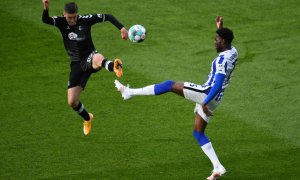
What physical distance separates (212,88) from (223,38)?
3.38 feet

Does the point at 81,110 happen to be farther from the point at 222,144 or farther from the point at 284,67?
the point at 284,67

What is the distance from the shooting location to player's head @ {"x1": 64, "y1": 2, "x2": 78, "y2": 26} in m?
14.5

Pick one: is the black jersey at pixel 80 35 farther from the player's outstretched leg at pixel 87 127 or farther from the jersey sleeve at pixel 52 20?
the player's outstretched leg at pixel 87 127

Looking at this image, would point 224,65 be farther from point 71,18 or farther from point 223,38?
point 71,18

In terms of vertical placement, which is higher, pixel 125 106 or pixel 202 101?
pixel 202 101

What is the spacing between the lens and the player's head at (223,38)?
1305cm

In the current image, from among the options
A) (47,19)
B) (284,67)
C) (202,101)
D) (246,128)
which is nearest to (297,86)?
(284,67)

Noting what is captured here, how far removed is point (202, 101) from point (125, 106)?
180 inches

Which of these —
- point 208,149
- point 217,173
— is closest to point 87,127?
point 208,149

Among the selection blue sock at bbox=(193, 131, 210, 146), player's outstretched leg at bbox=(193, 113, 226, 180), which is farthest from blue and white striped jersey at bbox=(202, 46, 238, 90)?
blue sock at bbox=(193, 131, 210, 146)

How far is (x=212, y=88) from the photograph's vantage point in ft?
41.8

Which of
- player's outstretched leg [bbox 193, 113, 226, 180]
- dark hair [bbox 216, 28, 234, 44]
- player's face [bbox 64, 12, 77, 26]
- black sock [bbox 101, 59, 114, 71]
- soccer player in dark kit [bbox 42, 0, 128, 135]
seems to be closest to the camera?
dark hair [bbox 216, 28, 234, 44]

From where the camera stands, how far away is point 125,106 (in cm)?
1738

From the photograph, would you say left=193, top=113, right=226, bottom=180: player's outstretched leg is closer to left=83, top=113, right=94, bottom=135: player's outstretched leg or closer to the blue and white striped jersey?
the blue and white striped jersey
